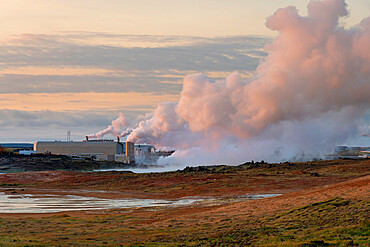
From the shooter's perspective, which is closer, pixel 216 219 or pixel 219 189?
pixel 216 219

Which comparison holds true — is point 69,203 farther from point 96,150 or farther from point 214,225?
point 96,150

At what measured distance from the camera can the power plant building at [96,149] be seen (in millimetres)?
167875

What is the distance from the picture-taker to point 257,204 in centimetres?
4053

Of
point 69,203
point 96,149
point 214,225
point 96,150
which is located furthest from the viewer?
point 96,149

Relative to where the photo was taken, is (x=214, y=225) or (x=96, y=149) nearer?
(x=214, y=225)

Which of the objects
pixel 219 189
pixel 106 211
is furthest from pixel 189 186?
pixel 106 211

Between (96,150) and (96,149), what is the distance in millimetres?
407

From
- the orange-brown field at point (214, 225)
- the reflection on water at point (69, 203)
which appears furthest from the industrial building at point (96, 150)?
the orange-brown field at point (214, 225)

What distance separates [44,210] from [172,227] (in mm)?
19264

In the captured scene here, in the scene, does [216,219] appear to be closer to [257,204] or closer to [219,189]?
[257,204]

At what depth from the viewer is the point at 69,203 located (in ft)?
177

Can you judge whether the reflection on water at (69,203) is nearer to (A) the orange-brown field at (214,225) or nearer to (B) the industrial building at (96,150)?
(A) the orange-brown field at (214,225)

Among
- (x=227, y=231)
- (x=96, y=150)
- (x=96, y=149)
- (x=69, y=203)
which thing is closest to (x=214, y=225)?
(x=227, y=231)

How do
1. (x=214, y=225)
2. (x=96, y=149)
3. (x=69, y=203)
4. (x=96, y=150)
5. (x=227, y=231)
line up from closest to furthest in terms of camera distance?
1. (x=227, y=231)
2. (x=214, y=225)
3. (x=69, y=203)
4. (x=96, y=150)
5. (x=96, y=149)
